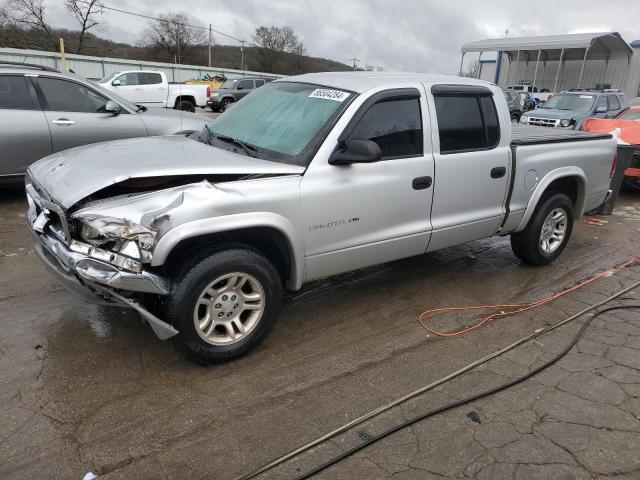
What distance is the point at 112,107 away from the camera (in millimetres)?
6949

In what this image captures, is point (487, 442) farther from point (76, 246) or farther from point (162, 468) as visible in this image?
point (76, 246)

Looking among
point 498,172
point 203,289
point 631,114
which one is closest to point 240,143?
point 203,289

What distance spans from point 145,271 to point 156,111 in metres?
5.46

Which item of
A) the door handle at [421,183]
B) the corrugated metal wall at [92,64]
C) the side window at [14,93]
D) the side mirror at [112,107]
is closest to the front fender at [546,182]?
the door handle at [421,183]

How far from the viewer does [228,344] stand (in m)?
3.24

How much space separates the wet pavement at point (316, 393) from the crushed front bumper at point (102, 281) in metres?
0.49

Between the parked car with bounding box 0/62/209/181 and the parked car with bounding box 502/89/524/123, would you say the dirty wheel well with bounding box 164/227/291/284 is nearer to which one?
the parked car with bounding box 0/62/209/181

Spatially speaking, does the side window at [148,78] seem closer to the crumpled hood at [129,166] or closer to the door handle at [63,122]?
the door handle at [63,122]

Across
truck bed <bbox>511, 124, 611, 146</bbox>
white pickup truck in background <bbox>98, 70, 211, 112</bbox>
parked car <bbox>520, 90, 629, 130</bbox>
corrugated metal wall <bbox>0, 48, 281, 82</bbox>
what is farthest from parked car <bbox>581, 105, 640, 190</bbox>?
corrugated metal wall <bbox>0, 48, 281, 82</bbox>

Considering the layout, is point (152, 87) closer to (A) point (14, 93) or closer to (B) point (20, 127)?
(A) point (14, 93)

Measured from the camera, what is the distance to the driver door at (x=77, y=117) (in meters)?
6.57

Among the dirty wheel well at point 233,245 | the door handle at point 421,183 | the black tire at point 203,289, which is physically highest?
the door handle at point 421,183

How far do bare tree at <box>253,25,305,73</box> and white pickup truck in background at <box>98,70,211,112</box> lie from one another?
46.5 meters

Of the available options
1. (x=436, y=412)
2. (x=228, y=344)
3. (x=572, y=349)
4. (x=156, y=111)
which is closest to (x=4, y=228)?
(x=156, y=111)
